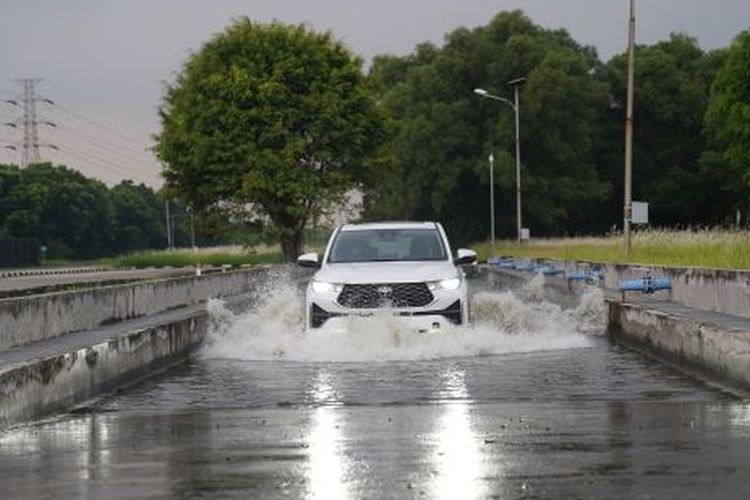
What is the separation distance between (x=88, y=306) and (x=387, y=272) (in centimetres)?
548

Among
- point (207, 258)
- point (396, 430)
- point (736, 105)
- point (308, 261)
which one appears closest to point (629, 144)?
point (308, 261)

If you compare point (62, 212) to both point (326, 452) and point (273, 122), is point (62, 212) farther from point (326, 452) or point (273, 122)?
point (326, 452)

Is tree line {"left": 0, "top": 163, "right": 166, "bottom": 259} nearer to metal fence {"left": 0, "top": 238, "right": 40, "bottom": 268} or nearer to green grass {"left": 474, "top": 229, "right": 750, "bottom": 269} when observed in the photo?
metal fence {"left": 0, "top": 238, "right": 40, "bottom": 268}

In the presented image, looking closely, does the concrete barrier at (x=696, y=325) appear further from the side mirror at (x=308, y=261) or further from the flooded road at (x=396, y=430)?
the side mirror at (x=308, y=261)

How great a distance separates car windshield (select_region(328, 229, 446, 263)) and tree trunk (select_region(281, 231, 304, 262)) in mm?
43102

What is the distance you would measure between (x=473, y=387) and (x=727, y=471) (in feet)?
18.1

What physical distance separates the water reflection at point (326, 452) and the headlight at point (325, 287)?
421 centimetres

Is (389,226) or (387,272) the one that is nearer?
(387,272)

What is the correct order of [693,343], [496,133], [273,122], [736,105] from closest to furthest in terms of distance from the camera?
[693,343], [273,122], [736,105], [496,133]

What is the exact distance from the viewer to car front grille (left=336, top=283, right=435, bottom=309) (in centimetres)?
1712

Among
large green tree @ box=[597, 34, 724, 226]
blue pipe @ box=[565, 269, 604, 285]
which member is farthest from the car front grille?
large green tree @ box=[597, 34, 724, 226]

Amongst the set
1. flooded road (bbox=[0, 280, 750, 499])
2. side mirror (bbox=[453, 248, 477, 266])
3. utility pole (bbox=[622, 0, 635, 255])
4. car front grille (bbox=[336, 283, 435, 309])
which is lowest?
flooded road (bbox=[0, 280, 750, 499])

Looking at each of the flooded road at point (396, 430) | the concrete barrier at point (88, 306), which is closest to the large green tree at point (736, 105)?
the concrete barrier at point (88, 306)

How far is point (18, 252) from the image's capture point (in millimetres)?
103438
